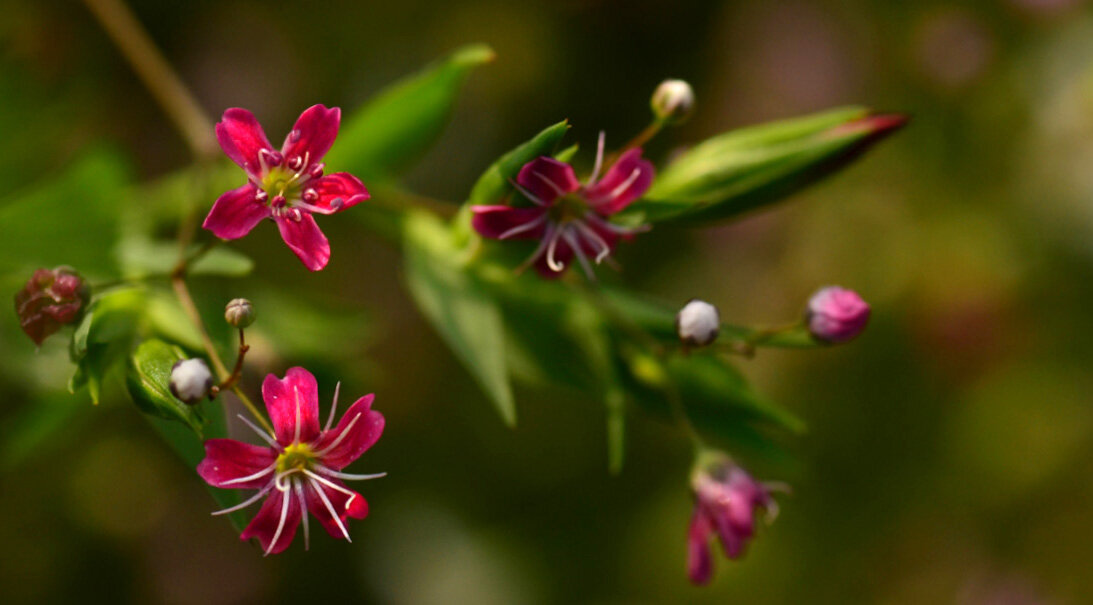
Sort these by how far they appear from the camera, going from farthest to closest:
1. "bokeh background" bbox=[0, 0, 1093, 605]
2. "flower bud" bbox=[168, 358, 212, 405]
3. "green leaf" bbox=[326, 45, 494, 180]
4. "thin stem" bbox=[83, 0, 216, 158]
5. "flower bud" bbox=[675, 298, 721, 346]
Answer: "bokeh background" bbox=[0, 0, 1093, 605] → "thin stem" bbox=[83, 0, 216, 158] → "green leaf" bbox=[326, 45, 494, 180] → "flower bud" bbox=[675, 298, 721, 346] → "flower bud" bbox=[168, 358, 212, 405]

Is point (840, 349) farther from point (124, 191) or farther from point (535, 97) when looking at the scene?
point (124, 191)

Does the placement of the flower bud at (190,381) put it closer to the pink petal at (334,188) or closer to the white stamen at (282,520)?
the white stamen at (282,520)

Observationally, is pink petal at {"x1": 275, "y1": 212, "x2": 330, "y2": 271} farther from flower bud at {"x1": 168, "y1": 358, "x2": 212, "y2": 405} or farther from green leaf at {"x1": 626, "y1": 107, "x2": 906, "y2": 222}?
green leaf at {"x1": 626, "y1": 107, "x2": 906, "y2": 222}

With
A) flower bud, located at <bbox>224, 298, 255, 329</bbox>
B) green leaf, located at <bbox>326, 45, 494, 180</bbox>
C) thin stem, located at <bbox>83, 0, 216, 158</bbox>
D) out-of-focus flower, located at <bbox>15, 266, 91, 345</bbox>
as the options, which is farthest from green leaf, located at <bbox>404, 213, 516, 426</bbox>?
thin stem, located at <bbox>83, 0, 216, 158</bbox>

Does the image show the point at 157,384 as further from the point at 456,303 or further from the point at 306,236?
the point at 456,303

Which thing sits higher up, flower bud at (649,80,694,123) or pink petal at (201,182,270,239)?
pink petal at (201,182,270,239)

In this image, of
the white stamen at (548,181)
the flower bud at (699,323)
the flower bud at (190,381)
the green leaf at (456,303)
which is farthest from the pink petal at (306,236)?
the flower bud at (699,323)

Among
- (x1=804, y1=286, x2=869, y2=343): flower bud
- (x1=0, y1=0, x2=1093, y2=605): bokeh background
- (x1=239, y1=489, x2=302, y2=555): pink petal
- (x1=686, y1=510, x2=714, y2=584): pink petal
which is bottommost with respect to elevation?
(x1=0, y1=0, x2=1093, y2=605): bokeh background

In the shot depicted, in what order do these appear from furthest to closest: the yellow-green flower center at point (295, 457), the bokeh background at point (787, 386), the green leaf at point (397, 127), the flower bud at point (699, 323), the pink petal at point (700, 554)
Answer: the bokeh background at point (787, 386), the green leaf at point (397, 127), the pink petal at point (700, 554), the flower bud at point (699, 323), the yellow-green flower center at point (295, 457)
